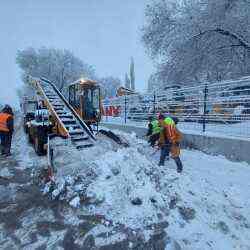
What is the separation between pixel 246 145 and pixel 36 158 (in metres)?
6.69

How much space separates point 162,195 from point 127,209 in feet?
2.23

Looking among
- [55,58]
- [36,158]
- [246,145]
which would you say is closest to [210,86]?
[246,145]

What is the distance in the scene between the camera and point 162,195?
5.98m

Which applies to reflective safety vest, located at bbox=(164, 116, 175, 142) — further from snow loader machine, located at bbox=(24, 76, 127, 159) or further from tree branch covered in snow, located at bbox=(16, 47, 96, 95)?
tree branch covered in snow, located at bbox=(16, 47, 96, 95)

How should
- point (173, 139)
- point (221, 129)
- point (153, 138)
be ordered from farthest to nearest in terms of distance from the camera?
point (153, 138), point (221, 129), point (173, 139)

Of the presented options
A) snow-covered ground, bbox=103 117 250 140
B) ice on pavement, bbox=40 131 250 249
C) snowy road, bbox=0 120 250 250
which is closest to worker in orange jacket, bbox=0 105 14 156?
snowy road, bbox=0 120 250 250

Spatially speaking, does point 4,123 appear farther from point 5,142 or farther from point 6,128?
point 5,142

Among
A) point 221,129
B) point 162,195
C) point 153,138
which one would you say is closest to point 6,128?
point 153,138

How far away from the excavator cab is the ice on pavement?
6036 mm

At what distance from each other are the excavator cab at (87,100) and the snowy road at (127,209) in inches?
249

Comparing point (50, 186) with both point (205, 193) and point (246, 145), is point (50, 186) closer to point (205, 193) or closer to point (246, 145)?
point (205, 193)

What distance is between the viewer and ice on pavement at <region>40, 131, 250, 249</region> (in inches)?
201

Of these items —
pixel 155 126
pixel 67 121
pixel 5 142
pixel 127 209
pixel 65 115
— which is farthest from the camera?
pixel 65 115

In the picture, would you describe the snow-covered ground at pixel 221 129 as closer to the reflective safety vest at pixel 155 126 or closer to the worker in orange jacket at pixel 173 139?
the reflective safety vest at pixel 155 126
